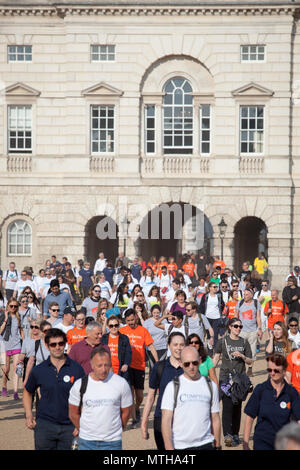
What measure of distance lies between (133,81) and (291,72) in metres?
6.69

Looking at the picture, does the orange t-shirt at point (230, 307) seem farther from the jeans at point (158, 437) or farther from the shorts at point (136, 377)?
the jeans at point (158, 437)

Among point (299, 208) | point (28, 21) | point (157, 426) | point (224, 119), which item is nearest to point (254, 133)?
point (224, 119)

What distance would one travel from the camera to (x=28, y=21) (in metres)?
37.6

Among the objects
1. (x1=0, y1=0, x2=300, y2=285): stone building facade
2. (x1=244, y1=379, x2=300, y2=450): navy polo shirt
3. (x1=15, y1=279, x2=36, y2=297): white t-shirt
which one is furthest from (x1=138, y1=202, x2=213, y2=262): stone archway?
(x1=244, y1=379, x2=300, y2=450): navy polo shirt

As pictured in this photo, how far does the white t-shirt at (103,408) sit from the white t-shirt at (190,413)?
54 cm

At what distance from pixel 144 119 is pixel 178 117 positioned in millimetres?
1466

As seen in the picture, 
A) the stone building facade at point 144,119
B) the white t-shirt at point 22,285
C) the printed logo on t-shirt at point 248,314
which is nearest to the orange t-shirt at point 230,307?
the printed logo on t-shirt at point 248,314

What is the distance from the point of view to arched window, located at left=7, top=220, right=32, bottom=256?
37.9m

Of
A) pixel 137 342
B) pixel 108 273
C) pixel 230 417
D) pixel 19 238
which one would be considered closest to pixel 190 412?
pixel 230 417

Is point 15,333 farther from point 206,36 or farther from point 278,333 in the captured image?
point 206,36

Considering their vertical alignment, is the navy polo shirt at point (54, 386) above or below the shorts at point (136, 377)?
above

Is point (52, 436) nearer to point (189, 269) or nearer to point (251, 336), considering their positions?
point (251, 336)

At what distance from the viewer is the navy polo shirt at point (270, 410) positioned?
873 cm

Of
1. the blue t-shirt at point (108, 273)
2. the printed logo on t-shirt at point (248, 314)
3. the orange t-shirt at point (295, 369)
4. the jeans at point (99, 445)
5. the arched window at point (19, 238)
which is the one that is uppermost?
the arched window at point (19, 238)
